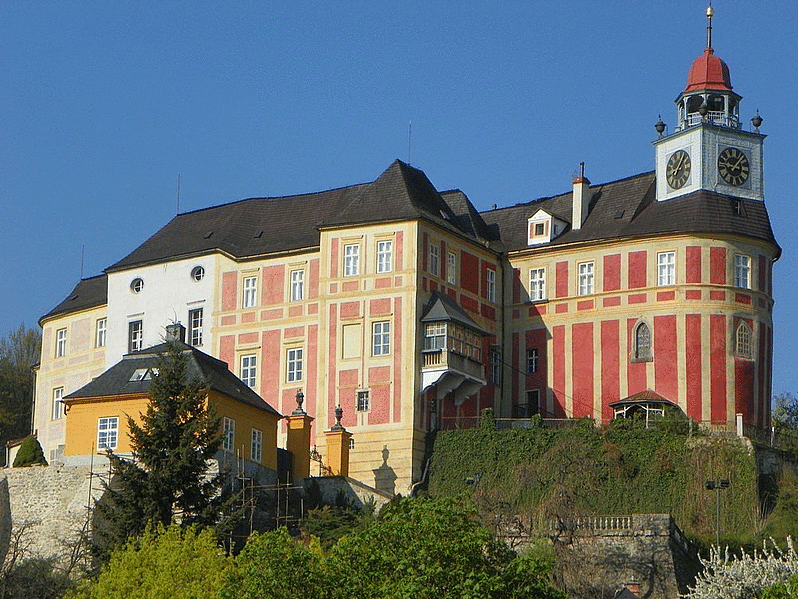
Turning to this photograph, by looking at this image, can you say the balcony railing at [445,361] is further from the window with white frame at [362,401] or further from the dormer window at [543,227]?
the dormer window at [543,227]

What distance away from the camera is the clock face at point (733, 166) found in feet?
235

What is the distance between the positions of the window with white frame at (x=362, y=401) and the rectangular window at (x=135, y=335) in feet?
35.0

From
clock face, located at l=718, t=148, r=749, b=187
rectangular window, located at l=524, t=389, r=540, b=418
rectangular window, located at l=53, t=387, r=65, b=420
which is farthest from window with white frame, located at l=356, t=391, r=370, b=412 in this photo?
rectangular window, located at l=53, t=387, r=65, b=420

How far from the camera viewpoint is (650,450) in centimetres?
6384

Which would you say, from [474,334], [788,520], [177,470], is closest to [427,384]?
[474,334]

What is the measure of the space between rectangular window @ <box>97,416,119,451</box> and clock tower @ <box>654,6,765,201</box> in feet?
74.3

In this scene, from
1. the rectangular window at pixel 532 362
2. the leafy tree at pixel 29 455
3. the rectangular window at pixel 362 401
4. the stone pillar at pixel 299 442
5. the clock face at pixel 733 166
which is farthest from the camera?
the rectangular window at pixel 532 362

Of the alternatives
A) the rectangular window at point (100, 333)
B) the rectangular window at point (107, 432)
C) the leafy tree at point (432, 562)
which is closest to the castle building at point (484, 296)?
the rectangular window at point (100, 333)

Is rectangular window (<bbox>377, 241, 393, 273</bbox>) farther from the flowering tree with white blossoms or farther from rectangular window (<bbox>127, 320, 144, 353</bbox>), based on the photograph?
the flowering tree with white blossoms

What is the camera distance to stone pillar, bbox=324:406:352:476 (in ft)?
Result: 212

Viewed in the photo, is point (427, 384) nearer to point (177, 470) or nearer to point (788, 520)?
point (788, 520)

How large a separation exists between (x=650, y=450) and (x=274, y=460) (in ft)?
39.4

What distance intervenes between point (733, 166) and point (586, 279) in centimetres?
666

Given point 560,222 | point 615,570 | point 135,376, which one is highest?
point 560,222
